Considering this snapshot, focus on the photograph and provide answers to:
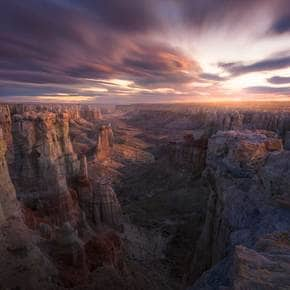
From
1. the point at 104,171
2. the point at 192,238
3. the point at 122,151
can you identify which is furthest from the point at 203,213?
the point at 122,151

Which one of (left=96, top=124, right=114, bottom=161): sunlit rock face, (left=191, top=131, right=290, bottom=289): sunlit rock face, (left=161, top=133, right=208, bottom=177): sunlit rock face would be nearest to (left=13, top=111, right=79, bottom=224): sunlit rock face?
(left=191, top=131, right=290, bottom=289): sunlit rock face

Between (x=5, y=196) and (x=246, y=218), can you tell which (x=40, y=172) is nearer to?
(x=5, y=196)

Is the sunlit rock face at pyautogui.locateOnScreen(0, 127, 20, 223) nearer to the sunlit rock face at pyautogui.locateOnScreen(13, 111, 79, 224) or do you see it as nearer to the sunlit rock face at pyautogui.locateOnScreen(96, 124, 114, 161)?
the sunlit rock face at pyautogui.locateOnScreen(13, 111, 79, 224)

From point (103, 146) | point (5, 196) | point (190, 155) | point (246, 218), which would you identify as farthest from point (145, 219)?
point (103, 146)

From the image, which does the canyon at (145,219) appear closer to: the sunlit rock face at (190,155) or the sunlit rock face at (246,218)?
the sunlit rock face at (246,218)

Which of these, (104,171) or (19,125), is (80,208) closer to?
(19,125)

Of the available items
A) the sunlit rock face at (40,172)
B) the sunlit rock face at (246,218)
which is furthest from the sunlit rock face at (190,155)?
the sunlit rock face at (40,172)
